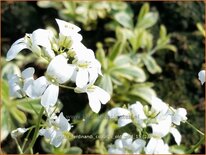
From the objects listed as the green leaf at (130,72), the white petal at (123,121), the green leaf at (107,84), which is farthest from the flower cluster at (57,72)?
the green leaf at (130,72)

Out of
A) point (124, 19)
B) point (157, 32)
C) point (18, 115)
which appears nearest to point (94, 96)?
point (18, 115)

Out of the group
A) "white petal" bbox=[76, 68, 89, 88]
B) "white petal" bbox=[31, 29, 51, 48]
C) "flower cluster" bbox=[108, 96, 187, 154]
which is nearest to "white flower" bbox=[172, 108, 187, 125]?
"flower cluster" bbox=[108, 96, 187, 154]

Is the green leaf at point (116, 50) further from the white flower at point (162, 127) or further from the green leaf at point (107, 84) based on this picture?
the white flower at point (162, 127)

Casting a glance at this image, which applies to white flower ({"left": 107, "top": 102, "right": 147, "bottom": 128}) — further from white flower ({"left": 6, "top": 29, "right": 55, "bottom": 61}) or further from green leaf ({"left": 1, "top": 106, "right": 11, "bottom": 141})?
green leaf ({"left": 1, "top": 106, "right": 11, "bottom": 141})

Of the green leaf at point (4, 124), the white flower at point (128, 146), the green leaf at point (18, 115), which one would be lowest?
the green leaf at point (4, 124)

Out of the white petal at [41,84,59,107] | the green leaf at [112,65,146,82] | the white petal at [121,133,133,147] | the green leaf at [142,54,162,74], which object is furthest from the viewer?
the green leaf at [142,54,162,74]

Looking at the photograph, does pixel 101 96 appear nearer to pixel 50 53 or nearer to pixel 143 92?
pixel 50 53
